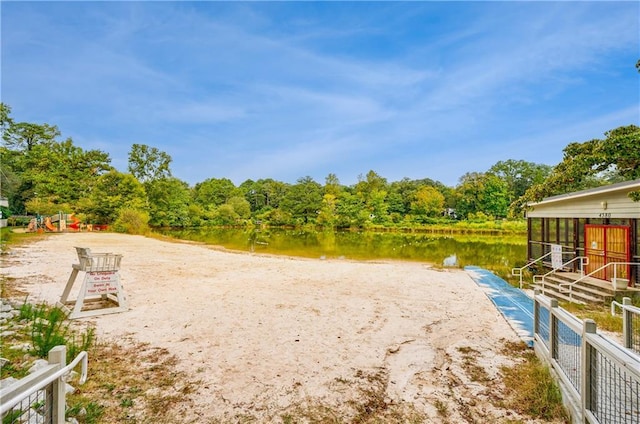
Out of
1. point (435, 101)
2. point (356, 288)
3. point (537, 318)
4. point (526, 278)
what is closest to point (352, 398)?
point (537, 318)

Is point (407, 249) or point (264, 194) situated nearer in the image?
point (407, 249)

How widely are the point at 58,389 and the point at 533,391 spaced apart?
12.9 feet

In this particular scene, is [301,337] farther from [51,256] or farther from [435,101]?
[435,101]

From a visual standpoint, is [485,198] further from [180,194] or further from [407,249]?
[180,194]

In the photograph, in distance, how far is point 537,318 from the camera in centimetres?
420

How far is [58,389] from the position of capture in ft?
5.57

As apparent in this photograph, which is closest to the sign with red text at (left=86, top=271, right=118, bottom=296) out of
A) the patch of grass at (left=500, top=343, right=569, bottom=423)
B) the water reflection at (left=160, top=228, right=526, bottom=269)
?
the patch of grass at (left=500, top=343, right=569, bottom=423)

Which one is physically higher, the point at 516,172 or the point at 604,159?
the point at 516,172

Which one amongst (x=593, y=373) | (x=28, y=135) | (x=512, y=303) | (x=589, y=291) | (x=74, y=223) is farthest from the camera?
(x=28, y=135)

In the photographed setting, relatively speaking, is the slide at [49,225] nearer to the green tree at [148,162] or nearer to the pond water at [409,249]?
the pond water at [409,249]

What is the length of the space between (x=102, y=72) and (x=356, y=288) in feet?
65.2

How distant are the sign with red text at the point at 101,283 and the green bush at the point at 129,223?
25.3m

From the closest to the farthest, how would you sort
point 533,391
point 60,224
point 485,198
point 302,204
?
point 533,391 → point 60,224 → point 485,198 → point 302,204

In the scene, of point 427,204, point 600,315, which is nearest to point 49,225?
point 600,315
